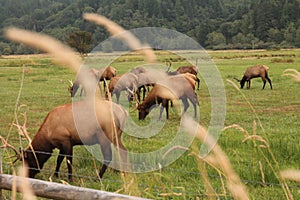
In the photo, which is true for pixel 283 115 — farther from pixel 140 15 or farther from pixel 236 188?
pixel 140 15

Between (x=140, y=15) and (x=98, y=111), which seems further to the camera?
(x=140, y=15)

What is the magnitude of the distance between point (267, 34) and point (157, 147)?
261 feet

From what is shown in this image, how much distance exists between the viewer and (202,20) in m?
118

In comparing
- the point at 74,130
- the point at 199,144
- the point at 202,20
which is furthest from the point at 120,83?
the point at 202,20

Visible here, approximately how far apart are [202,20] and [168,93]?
108 meters

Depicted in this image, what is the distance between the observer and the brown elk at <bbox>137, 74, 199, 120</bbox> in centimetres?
1301

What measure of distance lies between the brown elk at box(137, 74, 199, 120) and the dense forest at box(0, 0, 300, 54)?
150ft

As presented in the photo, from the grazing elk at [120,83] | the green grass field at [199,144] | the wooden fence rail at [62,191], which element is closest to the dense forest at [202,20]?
the grazing elk at [120,83]

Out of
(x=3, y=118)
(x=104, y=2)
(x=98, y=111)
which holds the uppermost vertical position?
(x=104, y=2)

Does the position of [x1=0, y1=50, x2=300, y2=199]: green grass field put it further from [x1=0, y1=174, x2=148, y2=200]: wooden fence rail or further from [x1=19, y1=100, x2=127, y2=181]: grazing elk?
[x1=19, y1=100, x2=127, y2=181]: grazing elk

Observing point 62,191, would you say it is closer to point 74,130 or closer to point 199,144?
point 74,130

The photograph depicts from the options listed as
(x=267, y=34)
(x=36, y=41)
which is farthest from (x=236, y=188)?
(x=267, y=34)

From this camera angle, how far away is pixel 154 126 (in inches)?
524

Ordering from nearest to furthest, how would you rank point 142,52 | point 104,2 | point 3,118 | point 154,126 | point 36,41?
point 36,41, point 142,52, point 154,126, point 3,118, point 104,2
